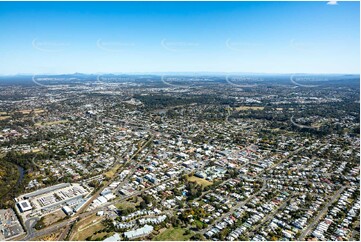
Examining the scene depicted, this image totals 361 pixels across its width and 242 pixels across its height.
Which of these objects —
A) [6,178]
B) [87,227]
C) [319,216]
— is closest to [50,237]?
[87,227]

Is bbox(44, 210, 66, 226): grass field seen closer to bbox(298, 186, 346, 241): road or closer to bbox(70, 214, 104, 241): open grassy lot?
bbox(70, 214, 104, 241): open grassy lot

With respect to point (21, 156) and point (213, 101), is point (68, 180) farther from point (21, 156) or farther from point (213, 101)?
point (213, 101)

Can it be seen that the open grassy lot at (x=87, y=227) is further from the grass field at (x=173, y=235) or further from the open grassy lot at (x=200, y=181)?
the open grassy lot at (x=200, y=181)

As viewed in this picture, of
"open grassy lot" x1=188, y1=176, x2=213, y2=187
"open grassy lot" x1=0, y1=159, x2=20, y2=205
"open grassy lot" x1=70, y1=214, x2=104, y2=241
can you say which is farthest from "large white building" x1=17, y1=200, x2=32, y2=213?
"open grassy lot" x1=188, y1=176, x2=213, y2=187

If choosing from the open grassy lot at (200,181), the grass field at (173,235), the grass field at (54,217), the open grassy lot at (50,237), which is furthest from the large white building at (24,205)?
the open grassy lot at (200,181)

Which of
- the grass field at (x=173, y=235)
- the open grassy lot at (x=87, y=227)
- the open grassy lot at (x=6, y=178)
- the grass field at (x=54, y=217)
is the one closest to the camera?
the grass field at (x=173, y=235)

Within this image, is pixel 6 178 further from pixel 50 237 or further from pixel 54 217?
pixel 50 237

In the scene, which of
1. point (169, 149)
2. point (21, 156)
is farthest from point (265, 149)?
point (21, 156)
